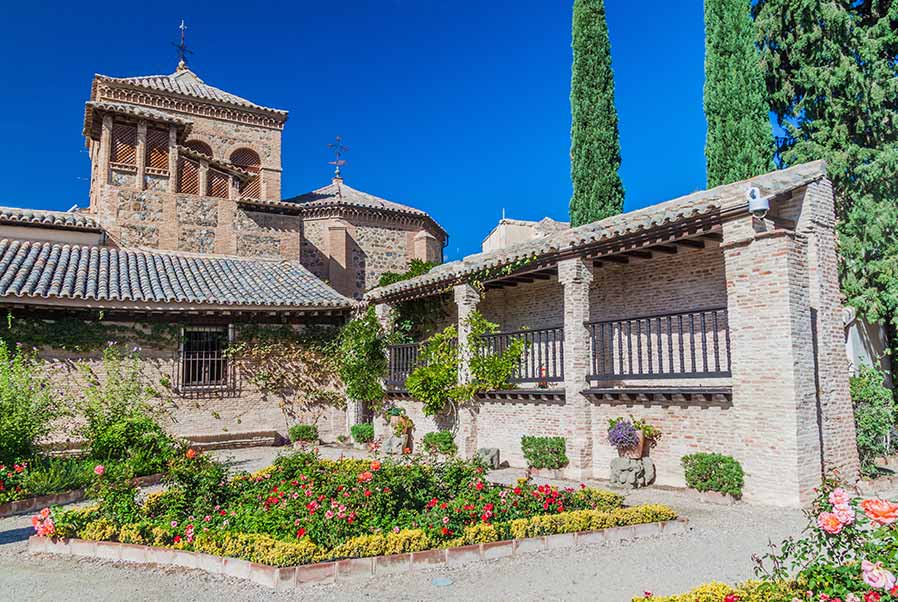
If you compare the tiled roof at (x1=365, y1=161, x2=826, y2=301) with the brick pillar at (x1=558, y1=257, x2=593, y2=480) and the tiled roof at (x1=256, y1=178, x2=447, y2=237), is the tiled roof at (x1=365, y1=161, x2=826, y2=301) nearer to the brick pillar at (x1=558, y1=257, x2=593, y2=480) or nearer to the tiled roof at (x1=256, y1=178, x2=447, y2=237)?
the brick pillar at (x1=558, y1=257, x2=593, y2=480)

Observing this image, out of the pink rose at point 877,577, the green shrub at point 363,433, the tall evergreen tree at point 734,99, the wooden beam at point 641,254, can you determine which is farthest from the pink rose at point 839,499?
the green shrub at point 363,433

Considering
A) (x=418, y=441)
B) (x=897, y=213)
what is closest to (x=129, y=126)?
(x=418, y=441)

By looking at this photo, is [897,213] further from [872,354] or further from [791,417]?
[791,417]

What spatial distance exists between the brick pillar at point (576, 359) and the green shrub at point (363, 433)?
6425 millimetres

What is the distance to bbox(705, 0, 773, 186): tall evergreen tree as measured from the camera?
1573 cm

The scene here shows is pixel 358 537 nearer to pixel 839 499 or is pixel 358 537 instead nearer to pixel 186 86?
pixel 839 499

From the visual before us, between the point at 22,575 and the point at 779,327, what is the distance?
9407 millimetres

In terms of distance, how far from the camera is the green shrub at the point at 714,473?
916 centimetres

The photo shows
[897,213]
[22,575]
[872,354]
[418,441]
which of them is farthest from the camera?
[418,441]

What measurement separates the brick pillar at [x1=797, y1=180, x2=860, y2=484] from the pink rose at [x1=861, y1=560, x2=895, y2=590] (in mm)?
6646

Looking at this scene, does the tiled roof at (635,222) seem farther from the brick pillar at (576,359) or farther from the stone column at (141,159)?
the stone column at (141,159)

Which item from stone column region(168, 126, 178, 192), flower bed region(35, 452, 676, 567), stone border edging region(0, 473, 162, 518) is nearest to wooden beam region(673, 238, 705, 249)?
flower bed region(35, 452, 676, 567)

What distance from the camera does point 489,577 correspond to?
6047 mm

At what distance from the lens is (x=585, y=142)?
20250mm
